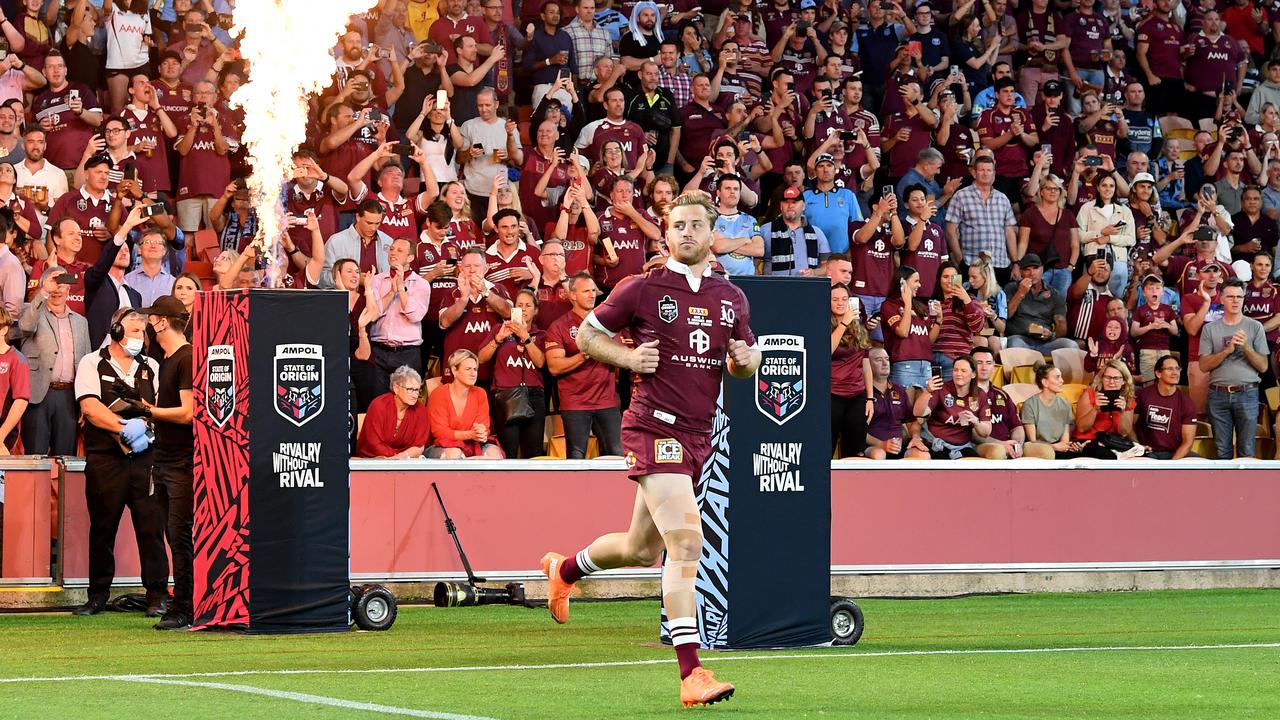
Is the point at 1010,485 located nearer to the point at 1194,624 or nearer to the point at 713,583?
the point at 1194,624

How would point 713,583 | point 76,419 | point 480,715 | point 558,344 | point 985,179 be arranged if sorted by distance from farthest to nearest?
point 985,179 < point 558,344 < point 76,419 < point 713,583 < point 480,715

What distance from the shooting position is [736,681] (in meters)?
9.12

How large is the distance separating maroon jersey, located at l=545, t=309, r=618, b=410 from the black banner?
4.87 m

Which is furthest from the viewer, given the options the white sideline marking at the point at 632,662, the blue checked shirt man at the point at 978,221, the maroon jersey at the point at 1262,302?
the blue checked shirt man at the point at 978,221

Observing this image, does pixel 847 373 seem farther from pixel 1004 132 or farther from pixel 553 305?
pixel 1004 132

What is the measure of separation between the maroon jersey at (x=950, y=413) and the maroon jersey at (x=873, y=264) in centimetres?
210

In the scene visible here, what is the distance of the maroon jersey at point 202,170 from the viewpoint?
18.2 m

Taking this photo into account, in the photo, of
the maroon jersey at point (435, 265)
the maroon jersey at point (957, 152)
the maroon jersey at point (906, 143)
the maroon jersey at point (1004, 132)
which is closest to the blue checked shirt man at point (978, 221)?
Result: the maroon jersey at point (957, 152)

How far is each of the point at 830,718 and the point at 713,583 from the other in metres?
3.36

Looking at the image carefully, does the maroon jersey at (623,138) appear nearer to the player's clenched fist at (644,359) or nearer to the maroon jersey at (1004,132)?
the maroon jersey at (1004,132)

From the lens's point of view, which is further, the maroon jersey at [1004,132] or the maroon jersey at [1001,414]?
the maroon jersey at [1004,132]

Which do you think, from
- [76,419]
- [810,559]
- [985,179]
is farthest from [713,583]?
[985,179]

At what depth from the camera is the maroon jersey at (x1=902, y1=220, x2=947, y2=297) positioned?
794 inches

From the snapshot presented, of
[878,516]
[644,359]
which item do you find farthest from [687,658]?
[878,516]
